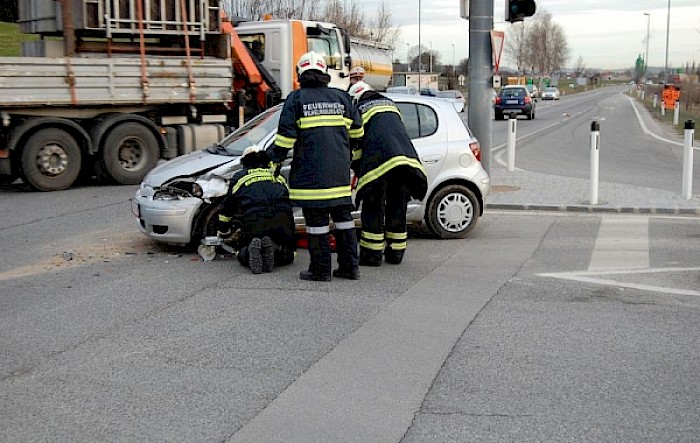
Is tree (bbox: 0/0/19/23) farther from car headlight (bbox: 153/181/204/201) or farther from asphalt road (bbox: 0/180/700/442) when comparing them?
car headlight (bbox: 153/181/204/201)

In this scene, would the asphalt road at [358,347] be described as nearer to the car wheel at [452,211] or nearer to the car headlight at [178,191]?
the car wheel at [452,211]

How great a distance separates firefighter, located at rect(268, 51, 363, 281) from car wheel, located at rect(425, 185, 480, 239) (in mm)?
2334

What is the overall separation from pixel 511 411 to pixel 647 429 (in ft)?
2.24

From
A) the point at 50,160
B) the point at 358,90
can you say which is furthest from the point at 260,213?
the point at 50,160

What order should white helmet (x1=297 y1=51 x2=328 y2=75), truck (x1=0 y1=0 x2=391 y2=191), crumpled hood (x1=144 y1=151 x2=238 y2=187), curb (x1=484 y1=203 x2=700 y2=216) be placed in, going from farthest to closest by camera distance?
truck (x1=0 y1=0 x2=391 y2=191) → curb (x1=484 y1=203 x2=700 y2=216) → crumpled hood (x1=144 y1=151 x2=238 y2=187) → white helmet (x1=297 y1=51 x2=328 y2=75)

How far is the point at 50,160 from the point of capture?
1470cm

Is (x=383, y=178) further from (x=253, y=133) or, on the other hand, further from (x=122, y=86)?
(x=122, y=86)

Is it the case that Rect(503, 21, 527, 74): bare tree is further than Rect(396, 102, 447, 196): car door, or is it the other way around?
Rect(503, 21, 527, 74): bare tree

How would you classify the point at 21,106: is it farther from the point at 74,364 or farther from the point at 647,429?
the point at 647,429

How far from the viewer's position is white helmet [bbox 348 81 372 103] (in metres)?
8.84

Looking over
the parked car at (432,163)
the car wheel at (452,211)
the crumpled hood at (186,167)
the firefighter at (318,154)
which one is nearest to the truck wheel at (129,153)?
the parked car at (432,163)

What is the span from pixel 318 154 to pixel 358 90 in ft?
4.66

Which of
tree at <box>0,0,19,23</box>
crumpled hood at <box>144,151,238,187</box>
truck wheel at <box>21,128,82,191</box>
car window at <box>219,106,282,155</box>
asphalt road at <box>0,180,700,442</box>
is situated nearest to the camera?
asphalt road at <box>0,180,700,442</box>

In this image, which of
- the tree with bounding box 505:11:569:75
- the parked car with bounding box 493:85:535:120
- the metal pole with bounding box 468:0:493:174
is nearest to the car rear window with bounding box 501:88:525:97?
the parked car with bounding box 493:85:535:120
